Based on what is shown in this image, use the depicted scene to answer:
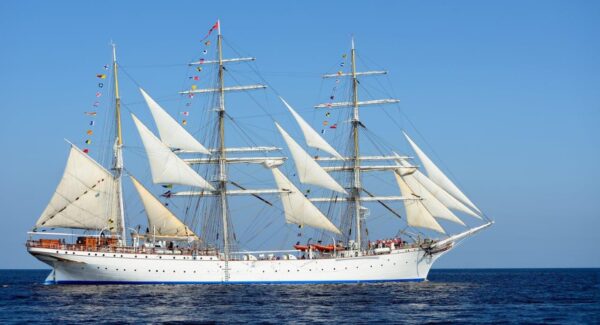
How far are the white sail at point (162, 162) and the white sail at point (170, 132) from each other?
95cm

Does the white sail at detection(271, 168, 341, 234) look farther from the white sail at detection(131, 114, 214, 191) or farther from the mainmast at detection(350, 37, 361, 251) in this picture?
the white sail at detection(131, 114, 214, 191)

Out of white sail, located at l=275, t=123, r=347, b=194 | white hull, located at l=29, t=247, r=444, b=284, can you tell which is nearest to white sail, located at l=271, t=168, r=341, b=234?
white sail, located at l=275, t=123, r=347, b=194

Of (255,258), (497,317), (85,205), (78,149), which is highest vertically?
(78,149)

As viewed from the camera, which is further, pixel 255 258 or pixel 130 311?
pixel 255 258

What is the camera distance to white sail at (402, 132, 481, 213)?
75250mm

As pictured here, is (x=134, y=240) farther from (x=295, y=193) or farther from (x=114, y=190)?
(x=295, y=193)

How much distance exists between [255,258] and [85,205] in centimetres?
1577

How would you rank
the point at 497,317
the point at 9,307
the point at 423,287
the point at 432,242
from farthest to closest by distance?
the point at 432,242 → the point at 423,287 → the point at 9,307 → the point at 497,317

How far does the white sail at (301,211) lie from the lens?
77.0 m

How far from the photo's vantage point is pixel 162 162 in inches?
3007

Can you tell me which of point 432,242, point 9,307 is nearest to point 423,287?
point 432,242

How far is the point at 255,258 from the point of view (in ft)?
253

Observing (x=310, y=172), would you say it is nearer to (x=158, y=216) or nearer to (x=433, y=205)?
(x=433, y=205)

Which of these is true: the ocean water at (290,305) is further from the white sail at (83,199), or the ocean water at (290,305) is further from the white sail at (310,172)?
the white sail at (310,172)
